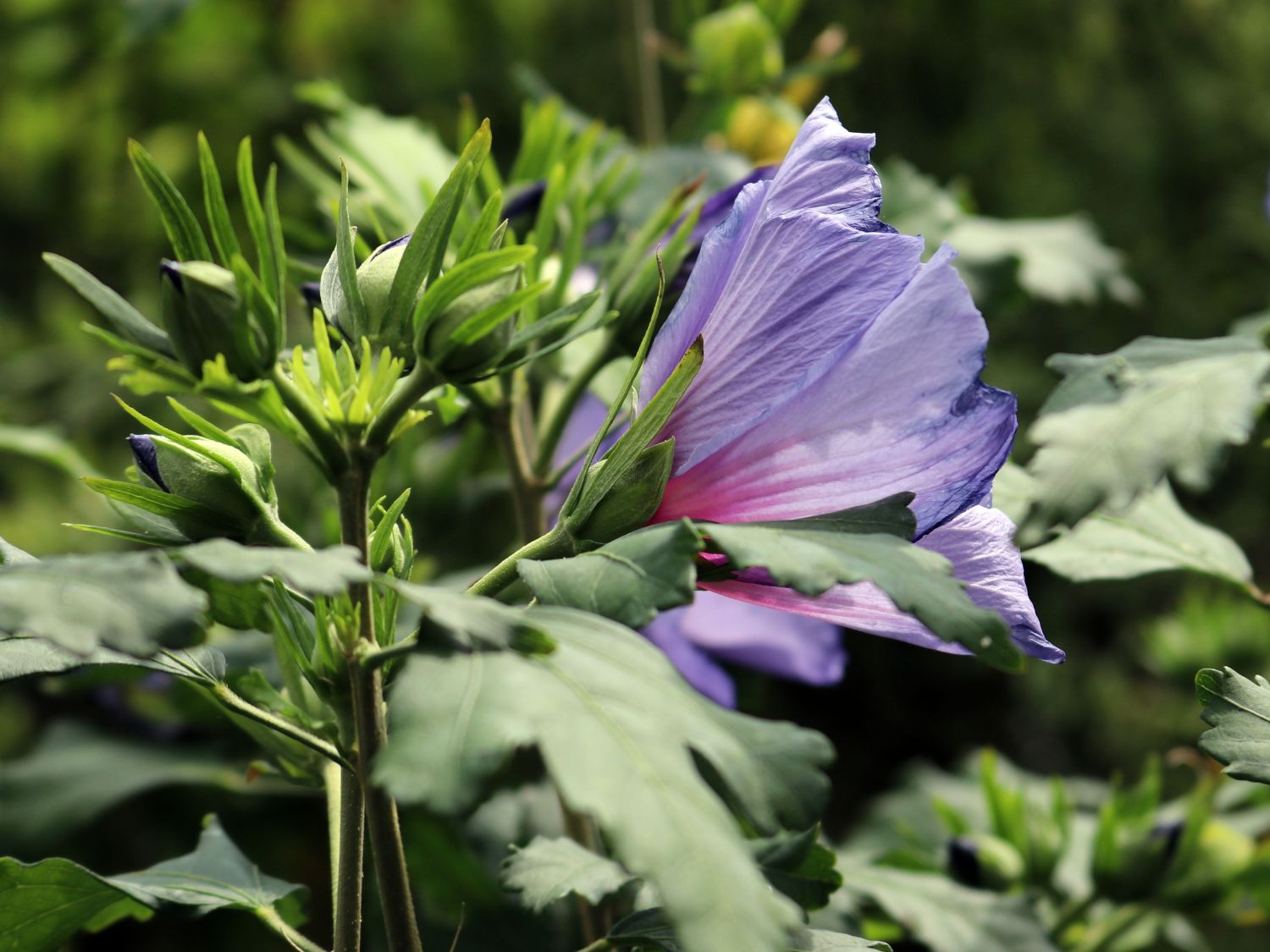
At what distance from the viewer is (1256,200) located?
7.84 ft

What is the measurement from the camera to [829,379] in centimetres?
46

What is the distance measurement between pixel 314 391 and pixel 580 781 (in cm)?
20

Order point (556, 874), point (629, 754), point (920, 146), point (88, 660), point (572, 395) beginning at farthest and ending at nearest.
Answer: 1. point (920, 146)
2. point (572, 395)
3. point (556, 874)
4. point (88, 660)
5. point (629, 754)

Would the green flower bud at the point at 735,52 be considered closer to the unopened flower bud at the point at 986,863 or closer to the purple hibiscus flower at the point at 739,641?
the purple hibiscus flower at the point at 739,641

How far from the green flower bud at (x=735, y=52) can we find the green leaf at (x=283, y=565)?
2.71ft

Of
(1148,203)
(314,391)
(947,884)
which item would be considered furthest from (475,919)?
→ (1148,203)

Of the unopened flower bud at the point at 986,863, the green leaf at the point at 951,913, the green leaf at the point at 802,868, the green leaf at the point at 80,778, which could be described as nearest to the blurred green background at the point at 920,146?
the green leaf at the point at 80,778

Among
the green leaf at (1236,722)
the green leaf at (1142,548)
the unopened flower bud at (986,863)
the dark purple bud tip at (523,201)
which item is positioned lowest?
the unopened flower bud at (986,863)

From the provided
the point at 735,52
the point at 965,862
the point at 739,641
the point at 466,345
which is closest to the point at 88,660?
the point at 466,345

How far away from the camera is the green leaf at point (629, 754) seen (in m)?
0.31

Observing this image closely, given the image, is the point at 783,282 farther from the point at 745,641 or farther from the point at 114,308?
the point at 745,641

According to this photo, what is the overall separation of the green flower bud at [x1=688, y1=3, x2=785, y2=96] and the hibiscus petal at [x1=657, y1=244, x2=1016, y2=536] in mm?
692

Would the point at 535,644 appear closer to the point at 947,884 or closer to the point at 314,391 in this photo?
the point at 314,391

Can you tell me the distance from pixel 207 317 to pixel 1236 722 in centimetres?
44
